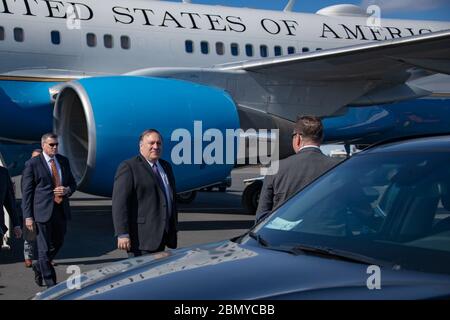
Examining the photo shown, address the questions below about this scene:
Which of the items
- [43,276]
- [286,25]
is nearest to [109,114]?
[43,276]

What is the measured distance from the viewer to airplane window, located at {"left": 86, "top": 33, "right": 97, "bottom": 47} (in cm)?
1302

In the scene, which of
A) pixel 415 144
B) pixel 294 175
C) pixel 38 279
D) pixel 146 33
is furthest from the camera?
pixel 146 33

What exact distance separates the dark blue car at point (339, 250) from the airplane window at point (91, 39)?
943 centimetres

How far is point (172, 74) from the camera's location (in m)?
12.1

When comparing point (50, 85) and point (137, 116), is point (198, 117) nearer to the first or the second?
point (137, 116)

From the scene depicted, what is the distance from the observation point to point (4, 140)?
12555mm

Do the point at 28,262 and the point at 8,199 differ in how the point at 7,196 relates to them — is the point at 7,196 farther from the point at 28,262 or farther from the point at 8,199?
the point at 28,262

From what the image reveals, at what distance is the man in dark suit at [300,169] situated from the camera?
5660 millimetres

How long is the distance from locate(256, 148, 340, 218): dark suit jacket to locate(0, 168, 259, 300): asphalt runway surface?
8.43 ft

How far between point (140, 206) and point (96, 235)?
5.50m

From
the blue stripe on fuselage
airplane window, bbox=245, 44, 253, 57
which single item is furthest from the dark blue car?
airplane window, bbox=245, 44, 253, 57

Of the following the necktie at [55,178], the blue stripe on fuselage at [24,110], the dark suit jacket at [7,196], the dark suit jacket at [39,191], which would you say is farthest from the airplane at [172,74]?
the dark suit jacket at [7,196]

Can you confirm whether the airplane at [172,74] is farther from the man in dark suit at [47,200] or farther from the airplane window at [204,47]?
the man in dark suit at [47,200]

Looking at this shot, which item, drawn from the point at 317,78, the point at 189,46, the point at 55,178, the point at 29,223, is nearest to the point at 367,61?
the point at 317,78
